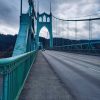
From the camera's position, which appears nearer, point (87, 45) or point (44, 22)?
point (87, 45)

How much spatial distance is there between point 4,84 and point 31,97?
3.13 meters

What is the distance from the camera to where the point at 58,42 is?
12256cm

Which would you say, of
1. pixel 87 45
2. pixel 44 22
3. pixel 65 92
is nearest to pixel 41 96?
pixel 65 92

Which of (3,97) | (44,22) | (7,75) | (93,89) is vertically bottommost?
(93,89)

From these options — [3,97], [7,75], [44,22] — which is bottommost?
[3,97]

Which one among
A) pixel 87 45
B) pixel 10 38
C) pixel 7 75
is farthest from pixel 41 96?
pixel 87 45

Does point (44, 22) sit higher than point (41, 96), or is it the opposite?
point (44, 22)

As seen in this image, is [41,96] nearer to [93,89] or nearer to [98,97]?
[98,97]

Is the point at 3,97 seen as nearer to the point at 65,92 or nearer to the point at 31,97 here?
the point at 31,97

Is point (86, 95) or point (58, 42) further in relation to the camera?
point (58, 42)

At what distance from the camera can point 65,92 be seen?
913cm

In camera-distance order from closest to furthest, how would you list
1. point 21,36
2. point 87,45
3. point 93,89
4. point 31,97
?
point 31,97 → point 93,89 → point 21,36 → point 87,45

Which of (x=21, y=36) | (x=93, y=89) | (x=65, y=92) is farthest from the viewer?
(x=21, y=36)

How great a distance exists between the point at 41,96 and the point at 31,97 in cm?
32
